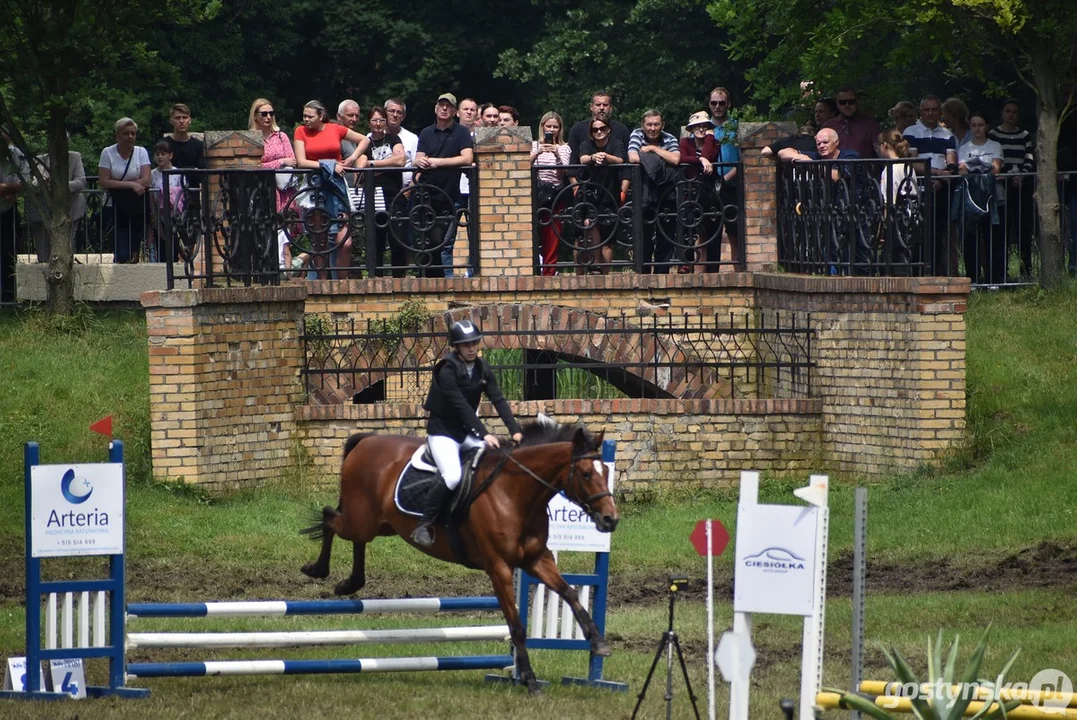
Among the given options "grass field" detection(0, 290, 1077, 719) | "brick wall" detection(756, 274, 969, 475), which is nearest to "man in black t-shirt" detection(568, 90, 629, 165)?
"brick wall" detection(756, 274, 969, 475)

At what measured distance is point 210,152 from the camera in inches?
722

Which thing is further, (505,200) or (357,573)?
(505,200)

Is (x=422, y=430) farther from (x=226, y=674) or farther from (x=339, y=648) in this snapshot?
(x=226, y=674)

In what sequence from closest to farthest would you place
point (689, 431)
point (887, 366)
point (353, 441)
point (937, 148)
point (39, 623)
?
point (39, 623), point (353, 441), point (887, 366), point (689, 431), point (937, 148)

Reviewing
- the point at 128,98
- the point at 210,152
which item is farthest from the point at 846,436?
the point at 128,98

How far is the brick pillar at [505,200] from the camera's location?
1820 centimetres

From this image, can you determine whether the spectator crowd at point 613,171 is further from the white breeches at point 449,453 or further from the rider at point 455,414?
the white breeches at point 449,453

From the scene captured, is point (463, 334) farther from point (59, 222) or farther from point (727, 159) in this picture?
point (59, 222)

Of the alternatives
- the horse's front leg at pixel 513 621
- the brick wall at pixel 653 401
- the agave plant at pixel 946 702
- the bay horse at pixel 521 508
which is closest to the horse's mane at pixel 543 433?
the bay horse at pixel 521 508

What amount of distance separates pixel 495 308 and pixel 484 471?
6.70m

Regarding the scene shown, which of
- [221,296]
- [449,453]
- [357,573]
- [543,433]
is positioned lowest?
[357,573]

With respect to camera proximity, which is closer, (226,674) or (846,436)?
(226,674)

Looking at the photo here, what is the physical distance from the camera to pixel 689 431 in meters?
17.2

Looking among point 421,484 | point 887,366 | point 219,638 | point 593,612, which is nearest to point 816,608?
point 593,612
